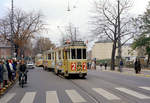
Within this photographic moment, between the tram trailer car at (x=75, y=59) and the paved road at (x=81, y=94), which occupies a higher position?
the tram trailer car at (x=75, y=59)

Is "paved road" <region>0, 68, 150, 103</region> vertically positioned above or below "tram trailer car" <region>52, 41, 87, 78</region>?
below

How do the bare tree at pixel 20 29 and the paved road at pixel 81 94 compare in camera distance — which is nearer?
the paved road at pixel 81 94

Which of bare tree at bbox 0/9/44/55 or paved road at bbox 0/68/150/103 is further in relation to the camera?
bare tree at bbox 0/9/44/55

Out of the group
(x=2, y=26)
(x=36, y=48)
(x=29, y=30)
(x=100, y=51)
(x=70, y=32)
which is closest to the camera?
(x=2, y=26)

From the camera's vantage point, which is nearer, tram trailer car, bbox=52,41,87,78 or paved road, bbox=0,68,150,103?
paved road, bbox=0,68,150,103

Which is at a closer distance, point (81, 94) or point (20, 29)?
point (81, 94)

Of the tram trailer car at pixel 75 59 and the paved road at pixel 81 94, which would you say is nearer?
the paved road at pixel 81 94

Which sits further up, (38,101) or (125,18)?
(125,18)

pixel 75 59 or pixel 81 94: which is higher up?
pixel 75 59

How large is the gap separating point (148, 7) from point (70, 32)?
723 inches

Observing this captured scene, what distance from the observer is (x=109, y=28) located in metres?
41.6

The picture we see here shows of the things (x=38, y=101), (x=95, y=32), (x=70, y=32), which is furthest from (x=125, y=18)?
(x=38, y=101)

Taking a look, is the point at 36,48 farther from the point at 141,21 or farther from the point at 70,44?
the point at 70,44

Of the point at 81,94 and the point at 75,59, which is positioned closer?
the point at 81,94
